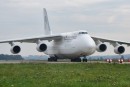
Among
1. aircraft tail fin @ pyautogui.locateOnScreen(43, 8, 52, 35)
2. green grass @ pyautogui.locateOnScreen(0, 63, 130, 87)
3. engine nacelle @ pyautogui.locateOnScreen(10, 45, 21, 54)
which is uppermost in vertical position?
aircraft tail fin @ pyautogui.locateOnScreen(43, 8, 52, 35)

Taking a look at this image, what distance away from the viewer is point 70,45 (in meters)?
45.5

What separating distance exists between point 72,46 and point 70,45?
454 millimetres

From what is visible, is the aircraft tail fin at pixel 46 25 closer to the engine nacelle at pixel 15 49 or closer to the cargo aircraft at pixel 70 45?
the cargo aircraft at pixel 70 45

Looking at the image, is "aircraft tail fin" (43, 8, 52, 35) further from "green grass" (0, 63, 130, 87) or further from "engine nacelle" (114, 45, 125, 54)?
"green grass" (0, 63, 130, 87)

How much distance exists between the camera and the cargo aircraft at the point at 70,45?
43.2 m

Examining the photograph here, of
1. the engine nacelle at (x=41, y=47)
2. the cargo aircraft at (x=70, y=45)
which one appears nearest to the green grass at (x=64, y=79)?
the cargo aircraft at (x=70, y=45)

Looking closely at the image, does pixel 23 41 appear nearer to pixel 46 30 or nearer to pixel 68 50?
pixel 68 50

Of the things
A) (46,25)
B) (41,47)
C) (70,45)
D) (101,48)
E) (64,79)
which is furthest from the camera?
(46,25)

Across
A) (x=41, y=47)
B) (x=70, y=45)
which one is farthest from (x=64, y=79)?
(x=41, y=47)

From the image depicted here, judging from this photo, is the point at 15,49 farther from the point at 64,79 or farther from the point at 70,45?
the point at 64,79

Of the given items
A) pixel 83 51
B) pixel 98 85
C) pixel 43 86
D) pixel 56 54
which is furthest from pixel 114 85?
pixel 56 54

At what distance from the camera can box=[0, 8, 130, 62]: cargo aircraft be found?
43219 mm

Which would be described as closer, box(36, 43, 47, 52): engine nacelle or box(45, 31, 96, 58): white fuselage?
box(45, 31, 96, 58): white fuselage

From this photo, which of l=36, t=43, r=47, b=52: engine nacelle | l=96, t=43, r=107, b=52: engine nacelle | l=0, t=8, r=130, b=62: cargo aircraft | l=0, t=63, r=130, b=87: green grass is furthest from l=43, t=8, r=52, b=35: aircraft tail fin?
l=0, t=63, r=130, b=87: green grass
